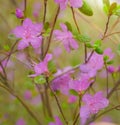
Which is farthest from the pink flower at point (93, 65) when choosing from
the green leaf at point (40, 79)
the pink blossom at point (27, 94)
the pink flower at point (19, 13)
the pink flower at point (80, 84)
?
the pink blossom at point (27, 94)

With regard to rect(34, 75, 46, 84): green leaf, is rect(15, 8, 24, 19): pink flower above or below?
above

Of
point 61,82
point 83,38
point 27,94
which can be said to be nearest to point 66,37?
point 83,38

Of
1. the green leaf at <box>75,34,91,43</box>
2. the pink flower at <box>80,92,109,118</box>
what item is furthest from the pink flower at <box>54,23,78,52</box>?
the pink flower at <box>80,92,109,118</box>

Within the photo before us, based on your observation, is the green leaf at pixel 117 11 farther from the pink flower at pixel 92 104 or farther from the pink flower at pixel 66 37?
the pink flower at pixel 92 104

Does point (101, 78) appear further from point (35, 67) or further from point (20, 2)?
point (35, 67)

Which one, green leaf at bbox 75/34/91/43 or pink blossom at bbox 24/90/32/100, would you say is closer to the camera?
green leaf at bbox 75/34/91/43

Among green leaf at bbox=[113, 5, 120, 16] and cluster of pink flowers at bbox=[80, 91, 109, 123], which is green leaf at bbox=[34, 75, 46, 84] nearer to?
cluster of pink flowers at bbox=[80, 91, 109, 123]

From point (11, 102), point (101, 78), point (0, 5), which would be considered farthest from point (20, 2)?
point (101, 78)
